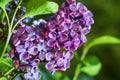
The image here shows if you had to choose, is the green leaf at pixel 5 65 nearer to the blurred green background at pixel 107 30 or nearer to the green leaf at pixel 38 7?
the green leaf at pixel 38 7

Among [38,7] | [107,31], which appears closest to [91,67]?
[38,7]

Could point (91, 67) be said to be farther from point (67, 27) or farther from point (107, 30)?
point (107, 30)

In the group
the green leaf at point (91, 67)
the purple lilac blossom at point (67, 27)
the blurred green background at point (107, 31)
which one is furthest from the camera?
the blurred green background at point (107, 31)

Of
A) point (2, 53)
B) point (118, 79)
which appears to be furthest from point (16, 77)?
point (118, 79)

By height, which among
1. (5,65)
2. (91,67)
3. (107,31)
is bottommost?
(107,31)

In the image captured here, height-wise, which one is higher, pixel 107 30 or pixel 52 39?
pixel 52 39

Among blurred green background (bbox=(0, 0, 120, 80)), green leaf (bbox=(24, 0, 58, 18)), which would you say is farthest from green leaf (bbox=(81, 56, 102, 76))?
blurred green background (bbox=(0, 0, 120, 80))

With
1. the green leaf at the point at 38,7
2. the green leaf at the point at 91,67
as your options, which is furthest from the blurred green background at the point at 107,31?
the green leaf at the point at 38,7
